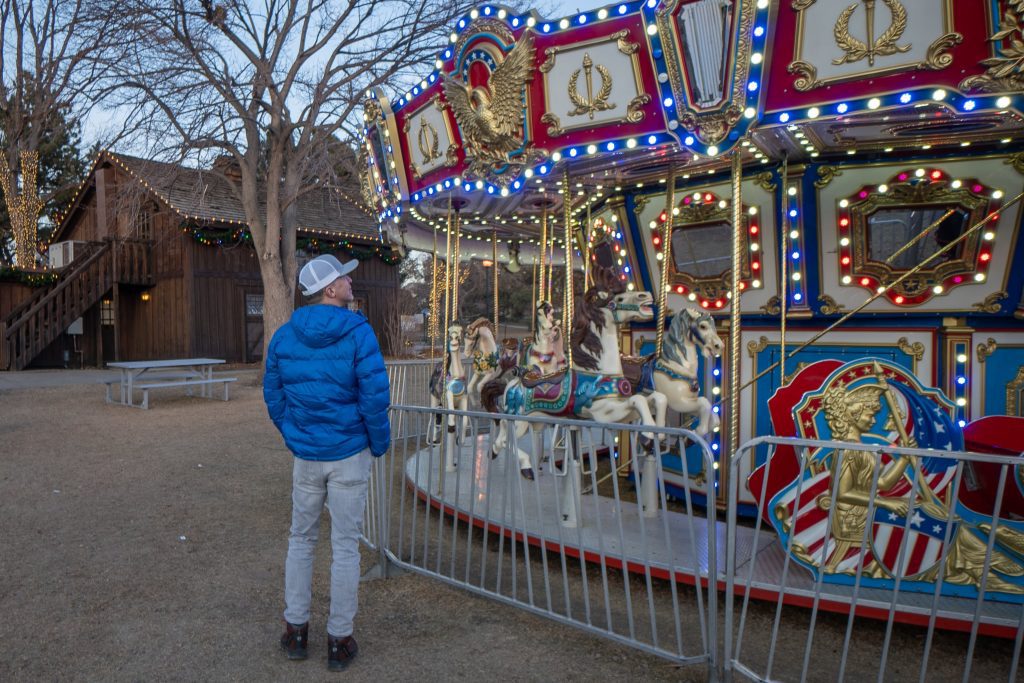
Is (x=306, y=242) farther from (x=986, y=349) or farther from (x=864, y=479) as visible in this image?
(x=864, y=479)

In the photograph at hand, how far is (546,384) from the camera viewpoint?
5414 mm

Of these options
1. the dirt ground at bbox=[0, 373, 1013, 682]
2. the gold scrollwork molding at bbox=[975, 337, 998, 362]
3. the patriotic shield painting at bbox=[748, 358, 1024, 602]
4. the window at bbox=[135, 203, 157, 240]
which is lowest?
the dirt ground at bbox=[0, 373, 1013, 682]

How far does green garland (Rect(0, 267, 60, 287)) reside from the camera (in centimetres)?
1880

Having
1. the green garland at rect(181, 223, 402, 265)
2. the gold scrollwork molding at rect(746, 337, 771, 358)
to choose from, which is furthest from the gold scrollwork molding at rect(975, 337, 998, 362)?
the green garland at rect(181, 223, 402, 265)

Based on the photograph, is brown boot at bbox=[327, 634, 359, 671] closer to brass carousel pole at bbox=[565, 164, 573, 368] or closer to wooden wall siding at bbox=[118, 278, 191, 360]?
brass carousel pole at bbox=[565, 164, 573, 368]

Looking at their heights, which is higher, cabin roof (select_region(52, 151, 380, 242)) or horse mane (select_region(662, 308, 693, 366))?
cabin roof (select_region(52, 151, 380, 242))

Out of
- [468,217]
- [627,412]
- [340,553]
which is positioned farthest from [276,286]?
[340,553]

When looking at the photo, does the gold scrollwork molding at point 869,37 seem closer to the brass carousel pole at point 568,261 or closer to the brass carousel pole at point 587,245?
the brass carousel pole at point 568,261

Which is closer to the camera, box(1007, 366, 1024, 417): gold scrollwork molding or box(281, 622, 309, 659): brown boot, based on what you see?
box(281, 622, 309, 659): brown boot

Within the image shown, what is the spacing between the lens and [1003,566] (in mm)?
3432

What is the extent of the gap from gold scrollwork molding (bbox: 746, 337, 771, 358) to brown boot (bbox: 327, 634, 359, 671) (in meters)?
3.79

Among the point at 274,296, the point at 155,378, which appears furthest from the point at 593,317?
the point at 155,378

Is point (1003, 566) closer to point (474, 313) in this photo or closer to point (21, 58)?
point (21, 58)

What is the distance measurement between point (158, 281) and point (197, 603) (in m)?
18.8
